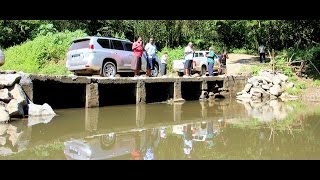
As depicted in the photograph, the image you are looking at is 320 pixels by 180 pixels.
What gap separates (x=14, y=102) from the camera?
950 centimetres

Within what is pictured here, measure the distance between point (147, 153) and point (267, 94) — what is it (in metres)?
13.2

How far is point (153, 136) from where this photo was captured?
25.3 feet

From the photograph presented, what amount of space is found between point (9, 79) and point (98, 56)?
462 centimetres

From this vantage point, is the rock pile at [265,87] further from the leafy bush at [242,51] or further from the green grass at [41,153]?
the leafy bush at [242,51]

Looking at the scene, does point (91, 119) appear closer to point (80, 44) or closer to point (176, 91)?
point (80, 44)

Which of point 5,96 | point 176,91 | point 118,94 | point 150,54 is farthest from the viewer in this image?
point 150,54

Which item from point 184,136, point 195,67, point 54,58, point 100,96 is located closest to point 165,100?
point 100,96

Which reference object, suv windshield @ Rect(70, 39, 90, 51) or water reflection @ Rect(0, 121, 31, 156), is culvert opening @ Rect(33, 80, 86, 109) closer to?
suv windshield @ Rect(70, 39, 90, 51)

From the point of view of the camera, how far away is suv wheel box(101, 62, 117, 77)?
14570 millimetres

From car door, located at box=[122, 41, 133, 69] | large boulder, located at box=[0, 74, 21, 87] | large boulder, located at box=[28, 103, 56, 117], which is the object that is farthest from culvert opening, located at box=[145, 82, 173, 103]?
large boulder, located at box=[0, 74, 21, 87]

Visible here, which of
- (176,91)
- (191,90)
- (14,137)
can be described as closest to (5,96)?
(14,137)
